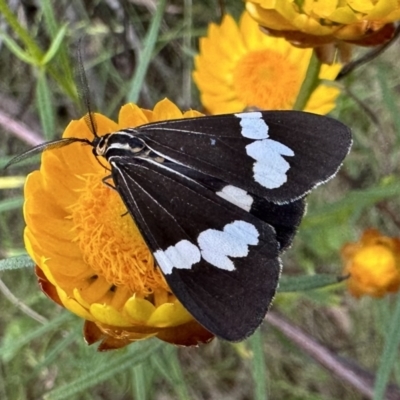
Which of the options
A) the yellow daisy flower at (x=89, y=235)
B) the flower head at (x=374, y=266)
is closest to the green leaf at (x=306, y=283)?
the flower head at (x=374, y=266)

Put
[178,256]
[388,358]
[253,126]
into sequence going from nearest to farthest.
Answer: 1. [178,256]
2. [253,126]
3. [388,358]

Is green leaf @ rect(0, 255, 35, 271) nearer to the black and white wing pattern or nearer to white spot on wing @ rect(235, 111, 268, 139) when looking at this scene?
the black and white wing pattern

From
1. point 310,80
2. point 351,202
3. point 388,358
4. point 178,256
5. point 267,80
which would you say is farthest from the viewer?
point 267,80

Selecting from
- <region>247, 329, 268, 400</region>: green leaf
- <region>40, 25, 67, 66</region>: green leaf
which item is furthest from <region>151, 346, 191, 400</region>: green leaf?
<region>40, 25, 67, 66</region>: green leaf

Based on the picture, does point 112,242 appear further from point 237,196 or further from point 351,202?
point 351,202

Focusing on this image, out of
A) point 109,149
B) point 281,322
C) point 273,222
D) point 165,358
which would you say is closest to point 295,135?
point 273,222

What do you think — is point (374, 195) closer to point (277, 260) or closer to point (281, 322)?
point (281, 322)

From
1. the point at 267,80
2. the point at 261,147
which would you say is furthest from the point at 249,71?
the point at 261,147
